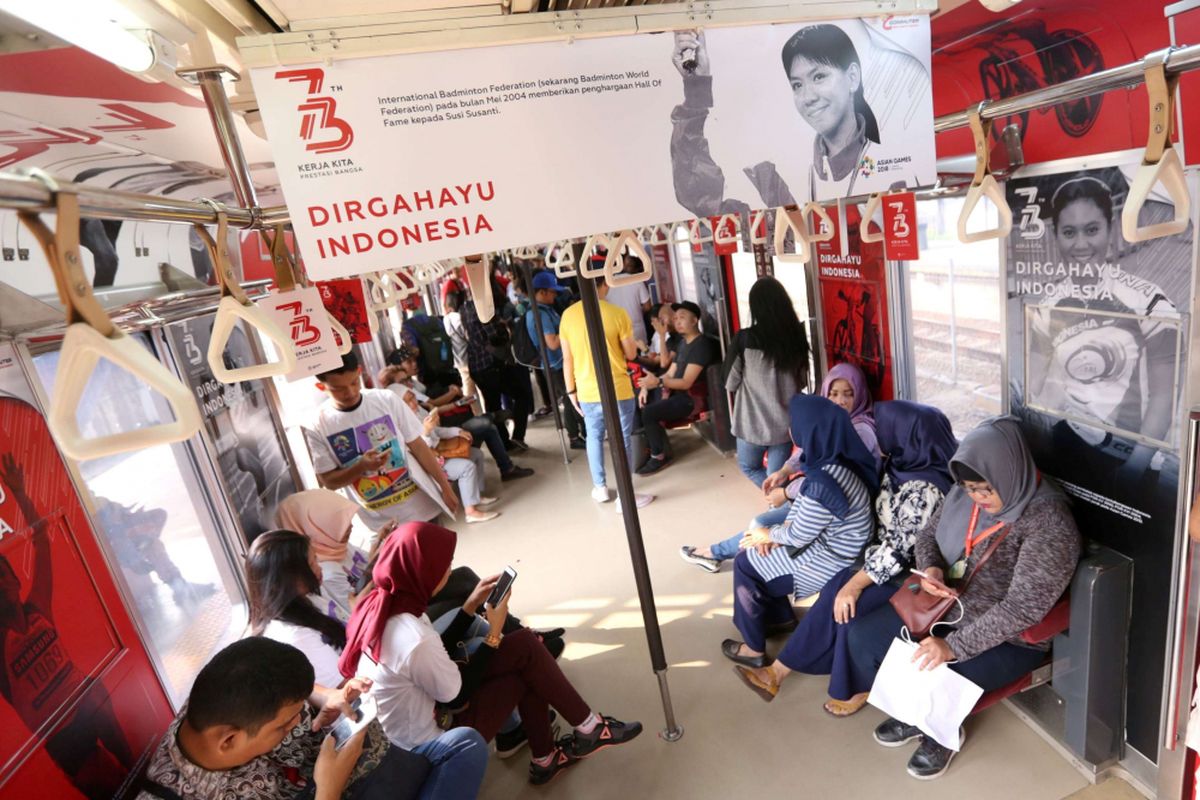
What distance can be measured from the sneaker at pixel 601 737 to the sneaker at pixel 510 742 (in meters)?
0.29

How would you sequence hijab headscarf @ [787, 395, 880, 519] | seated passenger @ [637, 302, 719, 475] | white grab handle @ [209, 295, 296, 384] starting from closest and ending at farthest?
1. white grab handle @ [209, 295, 296, 384]
2. hijab headscarf @ [787, 395, 880, 519]
3. seated passenger @ [637, 302, 719, 475]

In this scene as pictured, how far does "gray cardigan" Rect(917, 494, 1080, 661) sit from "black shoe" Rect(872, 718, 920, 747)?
528mm

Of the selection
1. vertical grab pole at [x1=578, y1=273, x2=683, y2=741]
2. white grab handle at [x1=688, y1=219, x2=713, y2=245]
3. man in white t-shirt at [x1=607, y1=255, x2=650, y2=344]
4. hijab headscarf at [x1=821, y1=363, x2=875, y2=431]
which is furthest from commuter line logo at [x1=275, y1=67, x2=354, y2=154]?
man in white t-shirt at [x1=607, y1=255, x2=650, y2=344]

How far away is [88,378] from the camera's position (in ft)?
2.80

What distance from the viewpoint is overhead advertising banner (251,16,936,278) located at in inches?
53.6

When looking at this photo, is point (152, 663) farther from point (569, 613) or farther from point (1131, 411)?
point (1131, 411)

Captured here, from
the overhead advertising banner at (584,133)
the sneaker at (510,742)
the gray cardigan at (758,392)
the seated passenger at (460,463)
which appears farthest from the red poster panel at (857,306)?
the seated passenger at (460,463)

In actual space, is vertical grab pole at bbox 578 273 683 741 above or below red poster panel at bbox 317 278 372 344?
below

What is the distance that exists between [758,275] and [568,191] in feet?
13.6

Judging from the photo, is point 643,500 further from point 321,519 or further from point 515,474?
point 321,519

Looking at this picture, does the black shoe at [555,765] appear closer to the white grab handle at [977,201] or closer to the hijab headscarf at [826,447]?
the hijab headscarf at [826,447]

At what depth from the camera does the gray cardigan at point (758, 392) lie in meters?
4.60

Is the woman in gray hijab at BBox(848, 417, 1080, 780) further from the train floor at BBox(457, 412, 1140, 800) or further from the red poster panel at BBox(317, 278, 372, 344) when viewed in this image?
the red poster panel at BBox(317, 278, 372, 344)

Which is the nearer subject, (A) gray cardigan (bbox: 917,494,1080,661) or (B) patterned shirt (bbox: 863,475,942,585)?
(A) gray cardigan (bbox: 917,494,1080,661)
